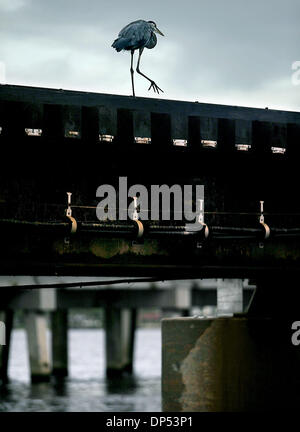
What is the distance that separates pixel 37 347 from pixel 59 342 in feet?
21.9

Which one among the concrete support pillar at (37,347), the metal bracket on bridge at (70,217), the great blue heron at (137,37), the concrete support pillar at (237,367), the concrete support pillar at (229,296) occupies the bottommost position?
the concrete support pillar at (237,367)

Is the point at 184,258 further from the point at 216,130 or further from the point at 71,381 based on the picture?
the point at 71,381

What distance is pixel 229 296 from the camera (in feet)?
104

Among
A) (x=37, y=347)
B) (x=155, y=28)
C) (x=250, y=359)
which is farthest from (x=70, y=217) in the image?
(x=37, y=347)

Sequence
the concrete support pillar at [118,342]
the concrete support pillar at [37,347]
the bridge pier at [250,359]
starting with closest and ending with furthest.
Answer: the bridge pier at [250,359], the concrete support pillar at [37,347], the concrete support pillar at [118,342]

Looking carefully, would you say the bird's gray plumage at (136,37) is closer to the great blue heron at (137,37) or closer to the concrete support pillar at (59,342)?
the great blue heron at (137,37)

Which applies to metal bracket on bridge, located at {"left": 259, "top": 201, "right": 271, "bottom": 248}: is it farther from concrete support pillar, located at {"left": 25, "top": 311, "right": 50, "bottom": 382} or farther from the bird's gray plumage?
concrete support pillar, located at {"left": 25, "top": 311, "right": 50, "bottom": 382}

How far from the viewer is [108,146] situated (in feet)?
69.6

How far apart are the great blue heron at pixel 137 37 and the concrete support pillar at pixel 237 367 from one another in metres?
9.95

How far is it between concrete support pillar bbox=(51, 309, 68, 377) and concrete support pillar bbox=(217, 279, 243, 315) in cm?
5819

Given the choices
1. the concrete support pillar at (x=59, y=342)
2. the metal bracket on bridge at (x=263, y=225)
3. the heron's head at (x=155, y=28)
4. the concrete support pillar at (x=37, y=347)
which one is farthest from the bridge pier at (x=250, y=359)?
the concrete support pillar at (x=59, y=342)

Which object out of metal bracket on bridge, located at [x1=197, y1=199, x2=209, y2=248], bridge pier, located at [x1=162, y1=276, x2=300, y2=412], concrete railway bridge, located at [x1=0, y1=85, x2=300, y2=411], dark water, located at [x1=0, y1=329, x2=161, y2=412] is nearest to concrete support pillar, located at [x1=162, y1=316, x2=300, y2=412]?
bridge pier, located at [x1=162, y1=276, x2=300, y2=412]

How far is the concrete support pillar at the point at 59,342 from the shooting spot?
8838cm

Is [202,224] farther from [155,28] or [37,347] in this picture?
[37,347]
